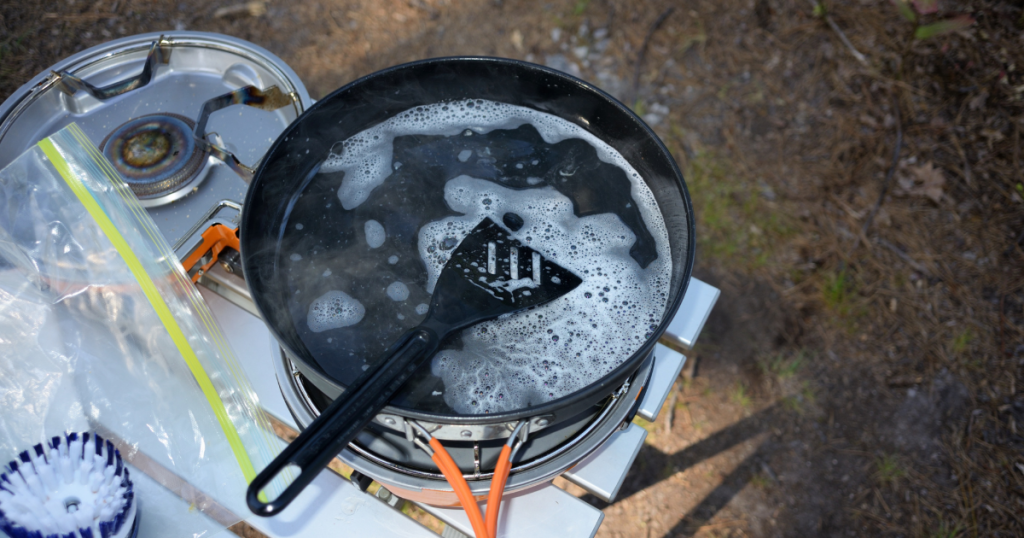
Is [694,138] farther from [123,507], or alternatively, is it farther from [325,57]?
[123,507]

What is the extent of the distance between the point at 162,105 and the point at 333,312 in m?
0.63

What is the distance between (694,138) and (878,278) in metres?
0.79

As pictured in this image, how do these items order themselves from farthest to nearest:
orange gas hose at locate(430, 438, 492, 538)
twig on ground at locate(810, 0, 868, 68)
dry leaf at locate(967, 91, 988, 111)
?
1. twig on ground at locate(810, 0, 868, 68)
2. dry leaf at locate(967, 91, 988, 111)
3. orange gas hose at locate(430, 438, 492, 538)

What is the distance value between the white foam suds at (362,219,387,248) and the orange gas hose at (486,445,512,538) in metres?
0.43

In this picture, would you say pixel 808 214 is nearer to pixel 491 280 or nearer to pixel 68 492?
pixel 491 280

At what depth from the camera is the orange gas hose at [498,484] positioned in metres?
0.79

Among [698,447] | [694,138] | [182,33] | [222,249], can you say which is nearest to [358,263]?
[222,249]

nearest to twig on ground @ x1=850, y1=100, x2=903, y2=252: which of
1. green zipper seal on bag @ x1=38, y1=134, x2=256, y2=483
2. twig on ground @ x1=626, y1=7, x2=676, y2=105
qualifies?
twig on ground @ x1=626, y1=7, x2=676, y2=105

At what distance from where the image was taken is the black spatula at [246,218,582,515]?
2.12 feet

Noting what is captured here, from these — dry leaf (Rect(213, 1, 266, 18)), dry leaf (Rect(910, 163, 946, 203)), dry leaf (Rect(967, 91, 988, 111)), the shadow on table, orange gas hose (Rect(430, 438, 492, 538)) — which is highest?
dry leaf (Rect(213, 1, 266, 18))

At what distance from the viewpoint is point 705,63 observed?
242cm

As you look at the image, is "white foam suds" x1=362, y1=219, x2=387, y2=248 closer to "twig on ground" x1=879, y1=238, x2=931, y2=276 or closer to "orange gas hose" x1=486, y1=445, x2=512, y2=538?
"orange gas hose" x1=486, y1=445, x2=512, y2=538

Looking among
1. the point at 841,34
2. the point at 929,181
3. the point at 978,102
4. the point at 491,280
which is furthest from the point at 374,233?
the point at 978,102

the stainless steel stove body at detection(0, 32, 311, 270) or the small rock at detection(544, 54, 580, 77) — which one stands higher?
the stainless steel stove body at detection(0, 32, 311, 270)
